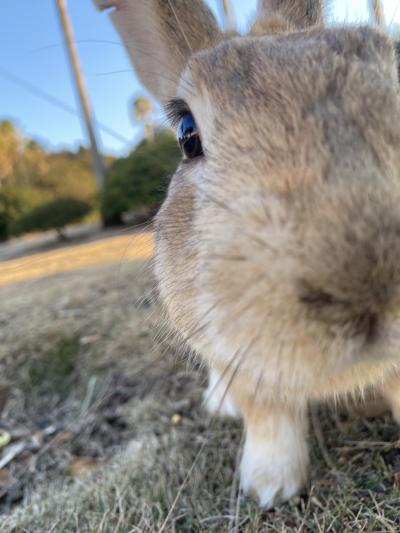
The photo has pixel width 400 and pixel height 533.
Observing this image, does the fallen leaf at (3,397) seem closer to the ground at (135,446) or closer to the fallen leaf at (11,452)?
the ground at (135,446)

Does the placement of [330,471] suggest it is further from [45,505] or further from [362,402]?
[45,505]

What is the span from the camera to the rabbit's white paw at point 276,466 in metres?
1.69

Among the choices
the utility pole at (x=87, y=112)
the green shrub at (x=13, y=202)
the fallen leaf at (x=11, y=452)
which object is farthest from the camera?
the green shrub at (x=13, y=202)

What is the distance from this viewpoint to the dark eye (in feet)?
5.31

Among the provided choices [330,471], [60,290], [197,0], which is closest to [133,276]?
[60,290]

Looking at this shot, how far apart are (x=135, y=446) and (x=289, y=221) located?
67.5 inches

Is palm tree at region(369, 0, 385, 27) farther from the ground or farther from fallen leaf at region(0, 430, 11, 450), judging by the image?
fallen leaf at region(0, 430, 11, 450)

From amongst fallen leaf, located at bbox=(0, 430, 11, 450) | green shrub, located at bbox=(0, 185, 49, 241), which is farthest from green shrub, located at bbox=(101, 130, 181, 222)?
fallen leaf, located at bbox=(0, 430, 11, 450)

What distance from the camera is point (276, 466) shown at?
173 cm

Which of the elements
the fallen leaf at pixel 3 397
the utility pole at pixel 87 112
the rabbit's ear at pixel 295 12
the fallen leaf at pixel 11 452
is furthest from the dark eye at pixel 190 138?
the utility pole at pixel 87 112

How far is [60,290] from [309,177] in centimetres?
475

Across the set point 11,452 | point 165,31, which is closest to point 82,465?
point 11,452

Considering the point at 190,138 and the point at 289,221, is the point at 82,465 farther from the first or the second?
the point at 289,221

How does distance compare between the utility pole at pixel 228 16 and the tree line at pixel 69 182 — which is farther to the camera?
the tree line at pixel 69 182
